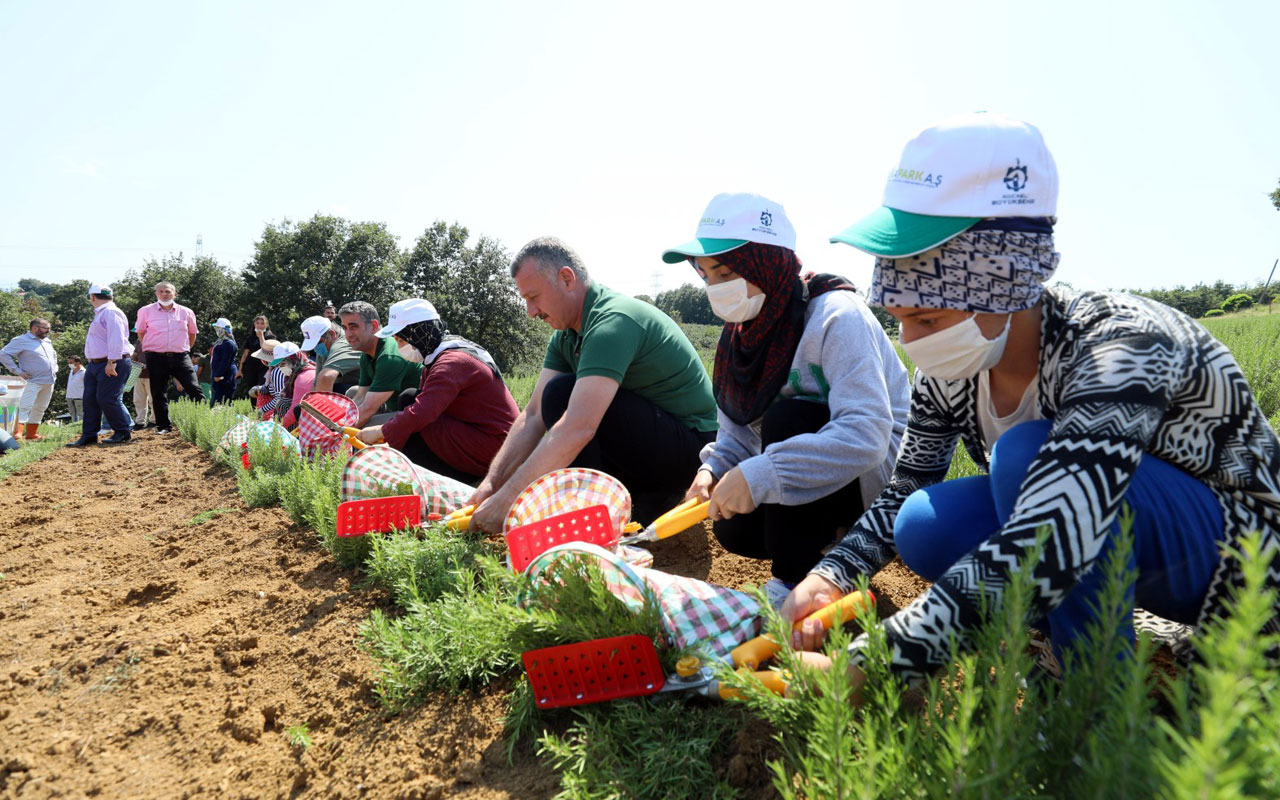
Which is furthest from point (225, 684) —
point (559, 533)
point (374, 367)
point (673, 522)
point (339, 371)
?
point (339, 371)

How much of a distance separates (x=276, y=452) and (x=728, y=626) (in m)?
4.00

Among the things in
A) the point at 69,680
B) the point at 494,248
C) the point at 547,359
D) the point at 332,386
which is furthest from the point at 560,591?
the point at 494,248

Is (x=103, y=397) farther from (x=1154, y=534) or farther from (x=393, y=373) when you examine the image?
(x=1154, y=534)

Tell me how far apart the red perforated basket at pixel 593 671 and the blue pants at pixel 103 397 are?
9332 mm

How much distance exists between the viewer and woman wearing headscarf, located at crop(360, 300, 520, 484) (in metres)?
4.06

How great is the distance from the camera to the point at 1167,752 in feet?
2.52

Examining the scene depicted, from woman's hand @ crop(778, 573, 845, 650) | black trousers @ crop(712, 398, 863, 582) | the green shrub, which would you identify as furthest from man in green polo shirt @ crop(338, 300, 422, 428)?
the green shrub

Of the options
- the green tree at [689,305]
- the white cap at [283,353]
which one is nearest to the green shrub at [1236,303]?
the green tree at [689,305]

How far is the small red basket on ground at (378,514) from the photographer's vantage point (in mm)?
2914

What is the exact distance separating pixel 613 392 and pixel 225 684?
1562 millimetres

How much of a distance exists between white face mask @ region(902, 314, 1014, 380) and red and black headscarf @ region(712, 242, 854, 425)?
0.86m

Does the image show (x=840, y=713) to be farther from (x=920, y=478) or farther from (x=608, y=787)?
(x=920, y=478)

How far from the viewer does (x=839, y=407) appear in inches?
85.9

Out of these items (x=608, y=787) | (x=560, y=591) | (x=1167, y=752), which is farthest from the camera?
(x=560, y=591)
